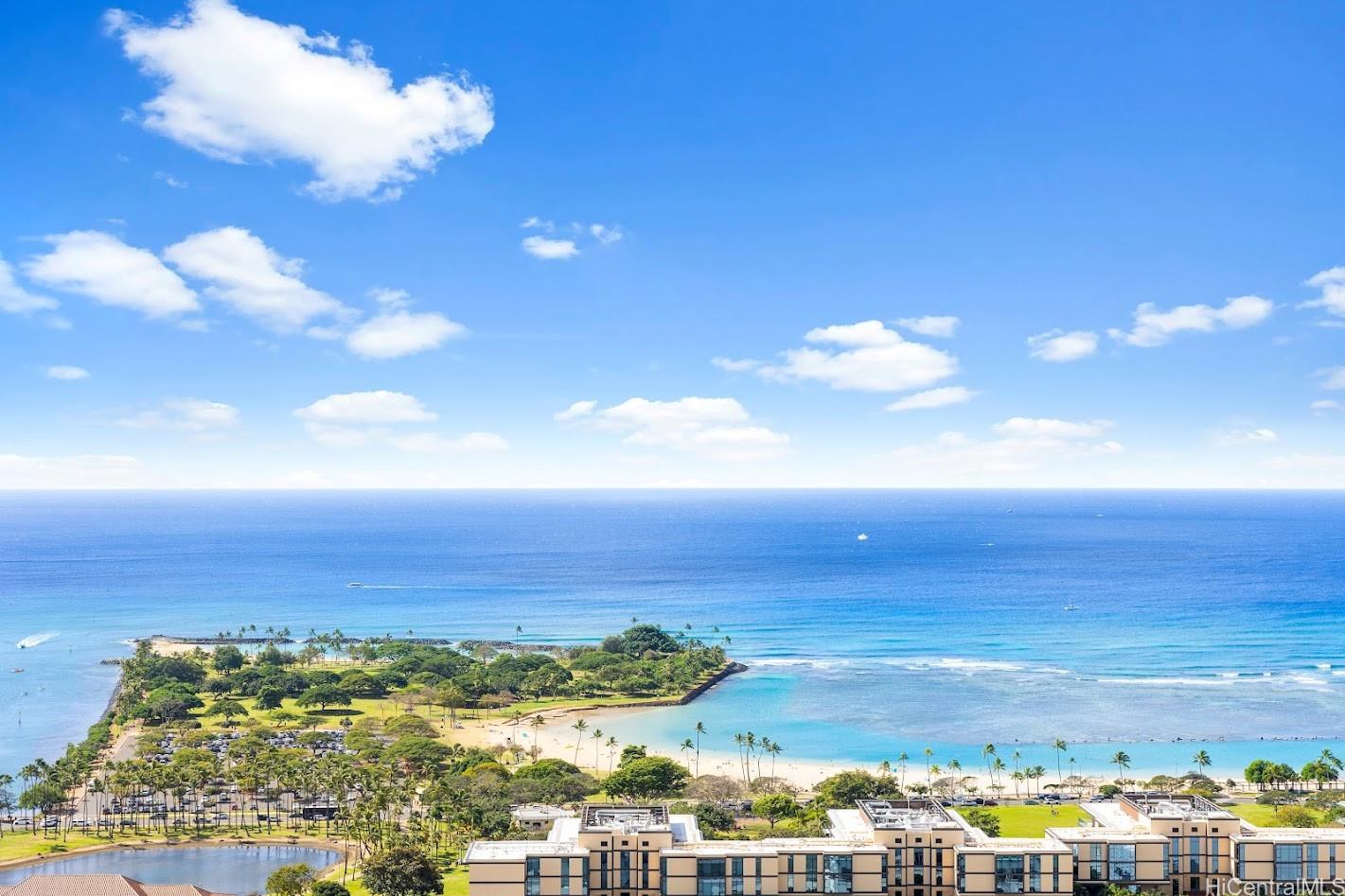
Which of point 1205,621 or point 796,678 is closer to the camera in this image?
point 796,678

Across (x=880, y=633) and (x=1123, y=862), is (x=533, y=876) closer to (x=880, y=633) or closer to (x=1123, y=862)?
(x=1123, y=862)

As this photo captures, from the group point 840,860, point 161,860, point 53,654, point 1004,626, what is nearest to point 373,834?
point 161,860

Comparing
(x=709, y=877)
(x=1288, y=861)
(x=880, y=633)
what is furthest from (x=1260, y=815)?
(x=880, y=633)

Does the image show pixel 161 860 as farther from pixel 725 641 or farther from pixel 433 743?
pixel 725 641

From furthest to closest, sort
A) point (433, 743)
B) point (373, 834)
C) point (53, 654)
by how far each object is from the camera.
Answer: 1. point (53, 654)
2. point (433, 743)
3. point (373, 834)

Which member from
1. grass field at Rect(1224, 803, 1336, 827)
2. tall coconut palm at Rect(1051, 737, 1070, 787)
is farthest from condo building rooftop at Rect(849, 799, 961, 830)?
tall coconut palm at Rect(1051, 737, 1070, 787)

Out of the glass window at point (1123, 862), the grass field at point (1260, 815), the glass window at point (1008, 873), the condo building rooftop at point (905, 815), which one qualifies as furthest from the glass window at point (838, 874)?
the grass field at point (1260, 815)
